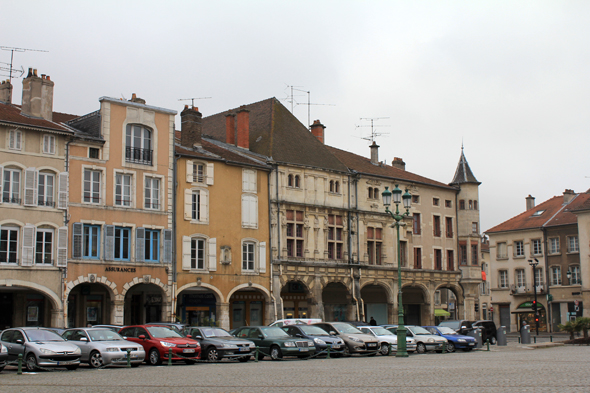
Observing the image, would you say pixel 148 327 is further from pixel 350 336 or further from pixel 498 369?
pixel 498 369

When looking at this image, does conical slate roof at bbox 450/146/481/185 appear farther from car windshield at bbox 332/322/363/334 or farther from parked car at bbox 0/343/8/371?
parked car at bbox 0/343/8/371

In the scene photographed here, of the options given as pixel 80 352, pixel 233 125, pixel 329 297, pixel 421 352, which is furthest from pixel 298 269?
pixel 80 352

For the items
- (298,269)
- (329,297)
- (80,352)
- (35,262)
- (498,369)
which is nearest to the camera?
(498,369)

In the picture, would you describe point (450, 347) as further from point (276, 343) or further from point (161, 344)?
point (161, 344)

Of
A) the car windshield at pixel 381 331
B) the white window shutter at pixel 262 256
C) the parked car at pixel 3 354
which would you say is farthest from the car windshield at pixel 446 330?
the parked car at pixel 3 354

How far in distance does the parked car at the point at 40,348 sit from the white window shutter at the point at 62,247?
1228cm

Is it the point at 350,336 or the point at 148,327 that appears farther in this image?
the point at 350,336

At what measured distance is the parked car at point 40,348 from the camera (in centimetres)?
2214

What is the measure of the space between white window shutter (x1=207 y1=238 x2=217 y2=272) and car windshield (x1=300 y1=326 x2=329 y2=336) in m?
12.4

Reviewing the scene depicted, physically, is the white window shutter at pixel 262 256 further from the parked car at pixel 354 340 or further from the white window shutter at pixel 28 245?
the white window shutter at pixel 28 245

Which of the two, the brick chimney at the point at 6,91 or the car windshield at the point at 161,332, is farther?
the brick chimney at the point at 6,91

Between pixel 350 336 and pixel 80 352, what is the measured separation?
1138 cm

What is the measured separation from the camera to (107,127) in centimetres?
3822

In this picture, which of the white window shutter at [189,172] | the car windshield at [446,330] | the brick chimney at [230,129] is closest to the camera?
the car windshield at [446,330]
